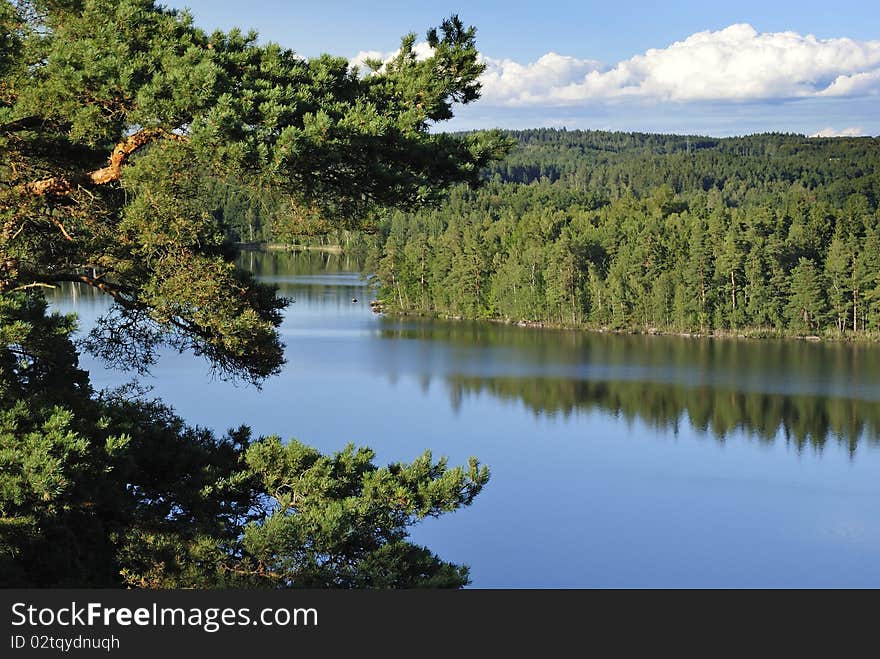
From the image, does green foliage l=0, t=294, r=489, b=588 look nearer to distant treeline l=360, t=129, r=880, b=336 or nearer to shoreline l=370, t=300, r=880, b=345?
distant treeline l=360, t=129, r=880, b=336

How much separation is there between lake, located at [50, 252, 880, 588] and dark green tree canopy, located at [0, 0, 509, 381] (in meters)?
7.66

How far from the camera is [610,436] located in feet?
74.5

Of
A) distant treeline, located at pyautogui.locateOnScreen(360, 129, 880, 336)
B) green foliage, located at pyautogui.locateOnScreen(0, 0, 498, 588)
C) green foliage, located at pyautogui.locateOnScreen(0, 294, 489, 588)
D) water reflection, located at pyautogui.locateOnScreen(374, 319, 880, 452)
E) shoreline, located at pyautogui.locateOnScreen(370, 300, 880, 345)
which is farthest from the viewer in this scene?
distant treeline, located at pyautogui.locateOnScreen(360, 129, 880, 336)

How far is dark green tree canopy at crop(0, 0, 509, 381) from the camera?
5.34 metres

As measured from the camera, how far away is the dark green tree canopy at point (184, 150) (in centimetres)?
534

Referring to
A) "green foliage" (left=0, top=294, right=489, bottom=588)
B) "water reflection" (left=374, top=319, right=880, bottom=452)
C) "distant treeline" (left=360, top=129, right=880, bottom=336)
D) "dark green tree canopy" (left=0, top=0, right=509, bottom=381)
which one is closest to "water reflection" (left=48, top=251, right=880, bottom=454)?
"water reflection" (left=374, top=319, right=880, bottom=452)

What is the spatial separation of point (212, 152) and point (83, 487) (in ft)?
6.07

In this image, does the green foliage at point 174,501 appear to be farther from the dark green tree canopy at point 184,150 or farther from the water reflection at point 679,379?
the water reflection at point 679,379

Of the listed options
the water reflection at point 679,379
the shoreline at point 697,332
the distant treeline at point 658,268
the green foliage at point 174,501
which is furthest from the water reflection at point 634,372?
the green foliage at point 174,501

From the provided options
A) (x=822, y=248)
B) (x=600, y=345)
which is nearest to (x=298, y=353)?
(x=600, y=345)

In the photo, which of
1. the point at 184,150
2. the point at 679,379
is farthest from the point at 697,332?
the point at 184,150

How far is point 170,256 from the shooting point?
5.82 metres

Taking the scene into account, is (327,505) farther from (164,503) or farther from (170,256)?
(170,256)

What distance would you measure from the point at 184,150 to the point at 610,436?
60.7 ft
